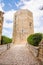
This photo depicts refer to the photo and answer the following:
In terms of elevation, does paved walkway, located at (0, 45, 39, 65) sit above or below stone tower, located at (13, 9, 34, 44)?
below

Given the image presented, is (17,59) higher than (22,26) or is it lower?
lower

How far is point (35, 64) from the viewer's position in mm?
4574

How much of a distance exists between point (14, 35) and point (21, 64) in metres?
13.8

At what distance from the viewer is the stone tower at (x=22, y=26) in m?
18.1

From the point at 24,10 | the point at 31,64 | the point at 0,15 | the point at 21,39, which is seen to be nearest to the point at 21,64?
the point at 31,64

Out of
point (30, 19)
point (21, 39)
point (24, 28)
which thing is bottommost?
point (21, 39)

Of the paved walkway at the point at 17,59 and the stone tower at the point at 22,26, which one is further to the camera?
the stone tower at the point at 22,26

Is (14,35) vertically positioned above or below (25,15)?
below

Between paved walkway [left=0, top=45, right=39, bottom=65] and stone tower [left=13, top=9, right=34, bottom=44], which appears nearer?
paved walkway [left=0, top=45, right=39, bottom=65]

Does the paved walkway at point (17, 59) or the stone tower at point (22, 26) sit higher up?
the stone tower at point (22, 26)

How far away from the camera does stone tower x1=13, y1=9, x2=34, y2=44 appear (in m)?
18.1

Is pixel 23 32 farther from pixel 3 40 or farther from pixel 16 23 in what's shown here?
pixel 3 40

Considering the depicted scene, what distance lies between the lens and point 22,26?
60.0ft

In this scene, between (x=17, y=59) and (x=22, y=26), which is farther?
(x=22, y=26)
